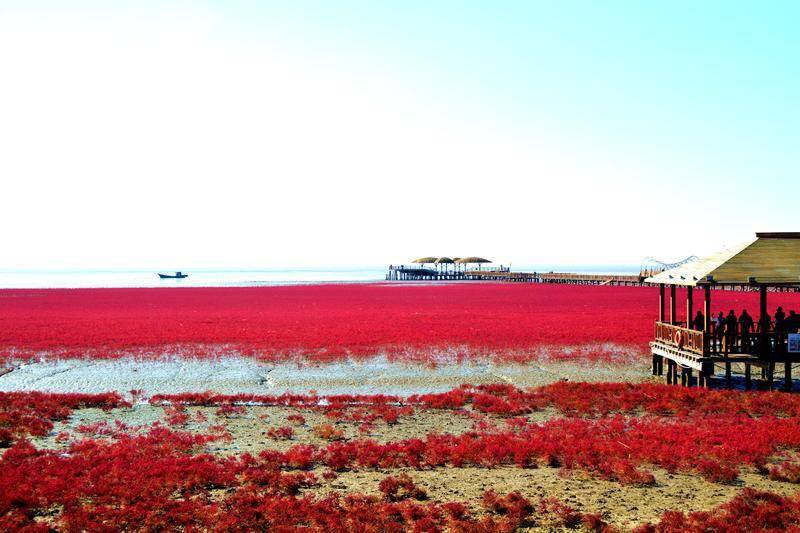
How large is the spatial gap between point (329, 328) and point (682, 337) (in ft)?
77.0

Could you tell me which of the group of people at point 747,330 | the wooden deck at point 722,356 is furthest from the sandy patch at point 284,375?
the group of people at point 747,330

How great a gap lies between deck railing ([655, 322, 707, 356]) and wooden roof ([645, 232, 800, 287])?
1.54 m

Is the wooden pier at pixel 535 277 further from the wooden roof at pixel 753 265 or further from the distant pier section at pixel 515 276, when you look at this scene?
the wooden roof at pixel 753 265

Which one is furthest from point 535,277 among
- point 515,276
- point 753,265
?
point 753,265

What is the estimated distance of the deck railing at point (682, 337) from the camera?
2050 centimetres

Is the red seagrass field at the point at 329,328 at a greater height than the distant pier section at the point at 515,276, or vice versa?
the distant pier section at the point at 515,276

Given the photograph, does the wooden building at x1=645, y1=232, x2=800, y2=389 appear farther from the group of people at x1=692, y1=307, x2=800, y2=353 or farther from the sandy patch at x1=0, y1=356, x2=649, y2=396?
the sandy patch at x1=0, y1=356, x2=649, y2=396

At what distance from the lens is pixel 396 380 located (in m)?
24.0

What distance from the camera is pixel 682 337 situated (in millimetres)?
22078

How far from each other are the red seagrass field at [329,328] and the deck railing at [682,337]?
16.1 feet

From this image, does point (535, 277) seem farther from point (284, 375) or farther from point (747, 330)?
point (747, 330)

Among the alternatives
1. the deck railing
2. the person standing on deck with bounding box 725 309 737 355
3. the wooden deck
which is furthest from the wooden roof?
the wooden deck

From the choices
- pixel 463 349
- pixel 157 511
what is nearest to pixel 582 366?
pixel 463 349

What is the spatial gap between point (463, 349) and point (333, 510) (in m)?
21.6
